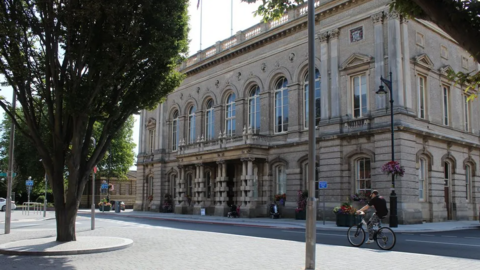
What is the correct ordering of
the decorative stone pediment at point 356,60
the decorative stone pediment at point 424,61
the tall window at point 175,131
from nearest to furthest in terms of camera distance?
the decorative stone pediment at point 424,61 < the decorative stone pediment at point 356,60 < the tall window at point 175,131

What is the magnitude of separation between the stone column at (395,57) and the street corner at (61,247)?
18.5 meters

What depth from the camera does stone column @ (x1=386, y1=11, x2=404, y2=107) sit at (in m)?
26.4

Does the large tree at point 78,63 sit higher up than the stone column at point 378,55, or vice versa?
the stone column at point 378,55

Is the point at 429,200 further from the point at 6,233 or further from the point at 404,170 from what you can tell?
the point at 6,233

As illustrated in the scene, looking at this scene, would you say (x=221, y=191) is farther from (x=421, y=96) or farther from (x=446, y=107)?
(x=446, y=107)

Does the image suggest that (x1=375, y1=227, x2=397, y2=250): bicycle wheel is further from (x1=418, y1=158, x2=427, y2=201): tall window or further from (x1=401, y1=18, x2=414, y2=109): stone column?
(x1=418, y1=158, x2=427, y2=201): tall window

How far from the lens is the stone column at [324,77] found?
3036 cm

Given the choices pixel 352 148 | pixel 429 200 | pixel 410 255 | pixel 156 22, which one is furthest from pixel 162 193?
pixel 410 255

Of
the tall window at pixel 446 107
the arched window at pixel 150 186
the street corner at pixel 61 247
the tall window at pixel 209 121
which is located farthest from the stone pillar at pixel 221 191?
the street corner at pixel 61 247

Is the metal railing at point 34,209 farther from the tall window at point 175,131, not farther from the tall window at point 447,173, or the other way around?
the tall window at point 447,173

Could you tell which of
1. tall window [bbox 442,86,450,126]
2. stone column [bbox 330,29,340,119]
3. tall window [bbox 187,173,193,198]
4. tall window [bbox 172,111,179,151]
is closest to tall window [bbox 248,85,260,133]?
stone column [bbox 330,29,340,119]

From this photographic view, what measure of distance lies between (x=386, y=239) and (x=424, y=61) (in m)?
Answer: 18.8

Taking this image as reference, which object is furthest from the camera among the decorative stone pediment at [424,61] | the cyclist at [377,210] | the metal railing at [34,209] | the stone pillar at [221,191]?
the metal railing at [34,209]

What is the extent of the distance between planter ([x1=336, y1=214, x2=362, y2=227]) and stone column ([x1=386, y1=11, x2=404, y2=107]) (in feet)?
23.7
